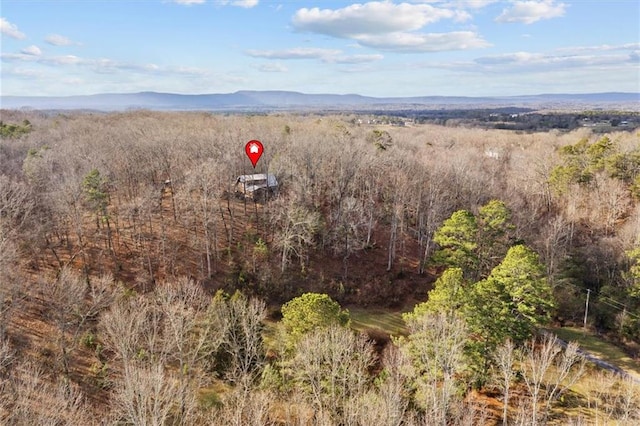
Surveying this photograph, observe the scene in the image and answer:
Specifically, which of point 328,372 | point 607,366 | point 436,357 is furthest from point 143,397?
point 607,366

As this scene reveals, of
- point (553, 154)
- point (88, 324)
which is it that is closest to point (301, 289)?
point (88, 324)

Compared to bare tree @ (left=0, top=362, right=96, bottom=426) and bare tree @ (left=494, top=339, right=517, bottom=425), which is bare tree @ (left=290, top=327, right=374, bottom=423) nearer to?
bare tree @ (left=494, top=339, right=517, bottom=425)

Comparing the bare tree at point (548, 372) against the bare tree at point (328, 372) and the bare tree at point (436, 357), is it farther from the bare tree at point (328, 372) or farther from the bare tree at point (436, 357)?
the bare tree at point (328, 372)

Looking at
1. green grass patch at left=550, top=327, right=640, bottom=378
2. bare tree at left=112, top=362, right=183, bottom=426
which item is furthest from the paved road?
bare tree at left=112, top=362, right=183, bottom=426

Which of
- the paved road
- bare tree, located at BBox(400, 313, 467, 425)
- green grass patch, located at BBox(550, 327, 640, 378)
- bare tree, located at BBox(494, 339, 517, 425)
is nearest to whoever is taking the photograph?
bare tree, located at BBox(494, 339, 517, 425)

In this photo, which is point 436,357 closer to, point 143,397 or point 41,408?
point 143,397

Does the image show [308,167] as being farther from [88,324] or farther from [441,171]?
[88,324]
